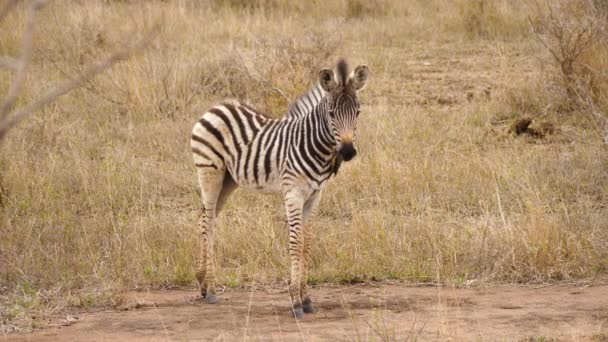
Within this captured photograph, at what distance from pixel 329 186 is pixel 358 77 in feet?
9.06

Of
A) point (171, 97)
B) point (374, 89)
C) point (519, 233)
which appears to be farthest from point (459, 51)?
point (519, 233)

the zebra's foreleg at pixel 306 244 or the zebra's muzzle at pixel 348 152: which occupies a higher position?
the zebra's muzzle at pixel 348 152

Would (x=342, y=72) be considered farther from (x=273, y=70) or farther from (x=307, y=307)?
(x=273, y=70)

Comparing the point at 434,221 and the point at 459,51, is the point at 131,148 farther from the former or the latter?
the point at 459,51

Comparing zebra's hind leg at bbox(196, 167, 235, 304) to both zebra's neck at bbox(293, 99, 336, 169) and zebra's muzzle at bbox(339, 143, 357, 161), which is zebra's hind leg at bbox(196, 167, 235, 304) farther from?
zebra's muzzle at bbox(339, 143, 357, 161)

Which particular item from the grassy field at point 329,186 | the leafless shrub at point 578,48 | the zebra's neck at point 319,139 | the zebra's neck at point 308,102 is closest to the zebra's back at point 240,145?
the zebra's neck at point 308,102

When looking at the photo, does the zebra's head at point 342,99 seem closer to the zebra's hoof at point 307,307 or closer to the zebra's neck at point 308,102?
the zebra's neck at point 308,102

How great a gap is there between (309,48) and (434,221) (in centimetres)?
416

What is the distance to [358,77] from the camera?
6.04 meters

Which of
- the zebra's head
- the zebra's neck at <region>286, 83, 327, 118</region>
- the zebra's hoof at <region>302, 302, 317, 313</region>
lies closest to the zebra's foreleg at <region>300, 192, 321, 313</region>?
the zebra's hoof at <region>302, 302, 317, 313</region>

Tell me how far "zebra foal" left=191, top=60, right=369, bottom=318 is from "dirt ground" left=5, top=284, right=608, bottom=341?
0.26 meters

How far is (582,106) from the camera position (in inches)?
398

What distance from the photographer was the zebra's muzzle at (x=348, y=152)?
557 cm

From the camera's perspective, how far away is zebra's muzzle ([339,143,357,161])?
557 centimetres
